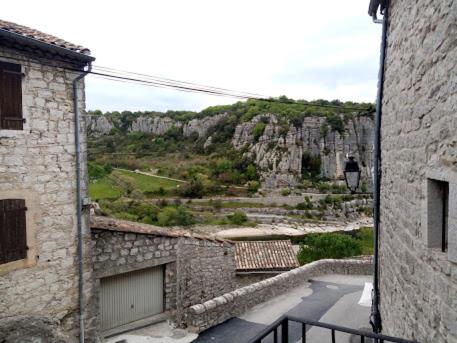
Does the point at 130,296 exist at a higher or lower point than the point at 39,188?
lower

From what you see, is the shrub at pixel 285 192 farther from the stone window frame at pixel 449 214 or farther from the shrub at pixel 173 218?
the stone window frame at pixel 449 214

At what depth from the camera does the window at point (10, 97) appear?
598 cm

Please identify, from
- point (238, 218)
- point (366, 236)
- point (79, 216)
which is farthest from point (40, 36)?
point (238, 218)

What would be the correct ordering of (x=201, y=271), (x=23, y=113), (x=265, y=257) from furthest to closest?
(x=265, y=257)
(x=201, y=271)
(x=23, y=113)

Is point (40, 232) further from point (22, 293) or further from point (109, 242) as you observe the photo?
point (109, 242)

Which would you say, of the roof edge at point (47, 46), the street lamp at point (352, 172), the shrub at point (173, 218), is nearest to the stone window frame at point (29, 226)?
the roof edge at point (47, 46)

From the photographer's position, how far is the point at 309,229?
4391 cm

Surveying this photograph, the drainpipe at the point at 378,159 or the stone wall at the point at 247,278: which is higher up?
the drainpipe at the point at 378,159

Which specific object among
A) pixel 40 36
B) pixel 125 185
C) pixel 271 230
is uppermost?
pixel 40 36

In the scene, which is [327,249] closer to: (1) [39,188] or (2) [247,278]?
(2) [247,278]

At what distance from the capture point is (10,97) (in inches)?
241

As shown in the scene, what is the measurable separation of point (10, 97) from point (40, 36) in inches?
47.5

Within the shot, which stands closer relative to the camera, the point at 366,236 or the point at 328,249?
the point at 328,249

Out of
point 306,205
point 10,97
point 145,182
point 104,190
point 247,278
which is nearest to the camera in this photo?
point 10,97
